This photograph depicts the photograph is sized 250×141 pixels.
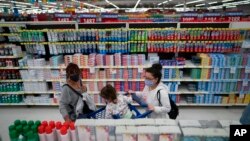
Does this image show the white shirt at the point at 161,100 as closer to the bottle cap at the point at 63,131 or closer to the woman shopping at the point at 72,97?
the woman shopping at the point at 72,97

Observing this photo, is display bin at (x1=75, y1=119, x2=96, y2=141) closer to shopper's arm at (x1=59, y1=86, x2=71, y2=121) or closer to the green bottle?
the green bottle

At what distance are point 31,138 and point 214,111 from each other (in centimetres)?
462

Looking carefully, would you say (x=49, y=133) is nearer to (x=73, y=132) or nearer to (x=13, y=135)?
(x=73, y=132)

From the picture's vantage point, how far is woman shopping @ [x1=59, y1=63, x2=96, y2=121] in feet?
9.14

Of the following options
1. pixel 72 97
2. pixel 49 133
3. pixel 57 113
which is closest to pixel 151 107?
pixel 72 97

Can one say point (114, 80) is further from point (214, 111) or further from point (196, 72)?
point (214, 111)

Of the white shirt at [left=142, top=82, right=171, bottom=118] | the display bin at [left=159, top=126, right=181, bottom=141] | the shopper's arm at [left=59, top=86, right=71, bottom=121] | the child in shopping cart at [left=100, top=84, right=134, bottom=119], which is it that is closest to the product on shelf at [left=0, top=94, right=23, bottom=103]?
the shopper's arm at [left=59, top=86, right=71, bottom=121]

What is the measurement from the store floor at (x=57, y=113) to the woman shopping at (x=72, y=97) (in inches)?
86.1

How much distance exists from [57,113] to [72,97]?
255 centimetres

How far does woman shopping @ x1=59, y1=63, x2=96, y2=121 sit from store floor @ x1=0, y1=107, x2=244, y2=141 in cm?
219

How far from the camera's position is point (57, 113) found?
5074 millimetres

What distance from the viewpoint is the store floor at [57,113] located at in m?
4.77

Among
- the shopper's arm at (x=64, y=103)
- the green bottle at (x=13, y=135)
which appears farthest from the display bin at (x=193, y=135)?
the shopper's arm at (x=64, y=103)

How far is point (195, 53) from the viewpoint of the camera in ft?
16.9
